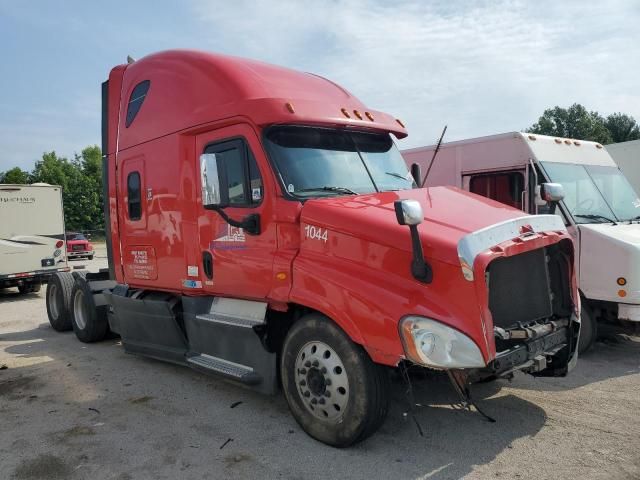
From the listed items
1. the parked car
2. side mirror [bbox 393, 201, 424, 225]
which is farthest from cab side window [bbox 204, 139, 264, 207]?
the parked car

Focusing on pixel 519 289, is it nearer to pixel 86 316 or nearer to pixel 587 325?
pixel 587 325

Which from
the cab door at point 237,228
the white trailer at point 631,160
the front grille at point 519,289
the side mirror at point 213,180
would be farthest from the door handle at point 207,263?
the white trailer at point 631,160

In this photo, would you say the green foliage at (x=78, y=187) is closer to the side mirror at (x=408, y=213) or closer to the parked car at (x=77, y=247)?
the parked car at (x=77, y=247)

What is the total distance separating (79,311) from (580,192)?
25.2ft

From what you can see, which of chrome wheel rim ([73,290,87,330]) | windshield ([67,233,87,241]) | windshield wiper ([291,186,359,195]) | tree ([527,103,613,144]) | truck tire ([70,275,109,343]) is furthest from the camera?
tree ([527,103,613,144])

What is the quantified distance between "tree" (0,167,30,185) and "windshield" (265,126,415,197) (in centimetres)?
5458

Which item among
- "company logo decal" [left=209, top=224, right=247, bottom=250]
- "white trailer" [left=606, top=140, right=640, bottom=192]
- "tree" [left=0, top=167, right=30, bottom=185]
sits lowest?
"company logo decal" [left=209, top=224, right=247, bottom=250]

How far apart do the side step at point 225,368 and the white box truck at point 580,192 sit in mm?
3237

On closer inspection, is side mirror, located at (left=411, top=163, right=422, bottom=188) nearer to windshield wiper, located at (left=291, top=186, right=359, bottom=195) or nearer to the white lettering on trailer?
windshield wiper, located at (left=291, top=186, right=359, bottom=195)

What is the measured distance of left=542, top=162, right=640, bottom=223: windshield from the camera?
7.10 meters

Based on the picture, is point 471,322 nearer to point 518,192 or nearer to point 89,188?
point 518,192

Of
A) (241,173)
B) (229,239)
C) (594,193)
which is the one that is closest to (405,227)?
(241,173)

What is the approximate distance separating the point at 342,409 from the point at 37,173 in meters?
57.8

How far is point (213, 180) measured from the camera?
4680mm
